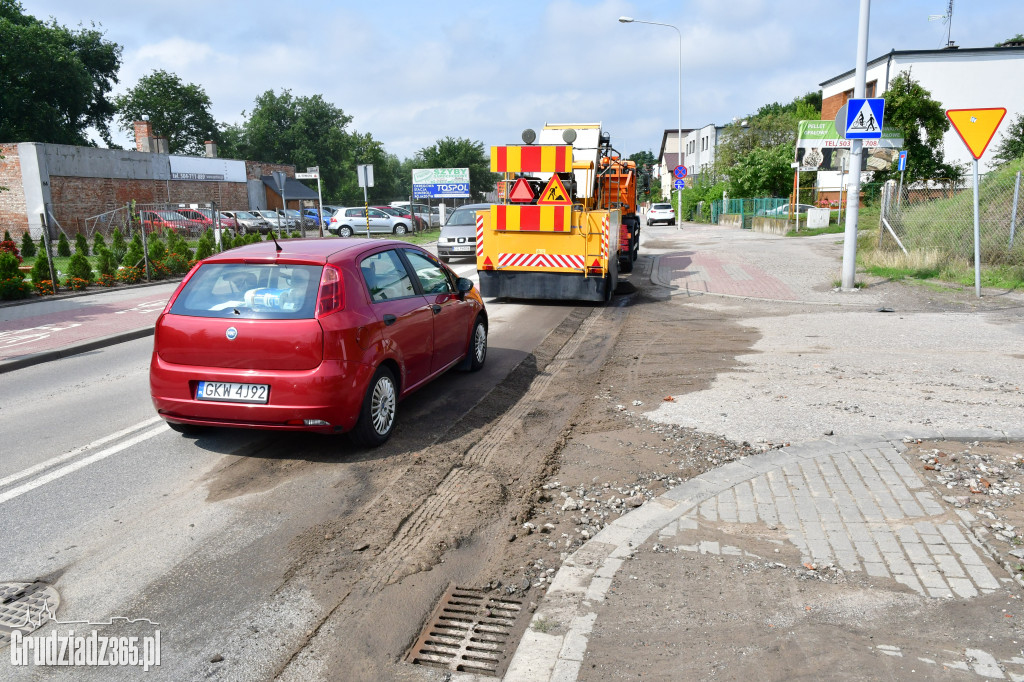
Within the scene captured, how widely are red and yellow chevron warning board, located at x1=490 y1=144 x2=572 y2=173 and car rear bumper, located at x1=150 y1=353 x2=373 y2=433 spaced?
28.1 feet

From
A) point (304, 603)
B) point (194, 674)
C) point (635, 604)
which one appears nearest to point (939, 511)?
point (635, 604)

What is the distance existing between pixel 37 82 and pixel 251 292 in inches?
2350

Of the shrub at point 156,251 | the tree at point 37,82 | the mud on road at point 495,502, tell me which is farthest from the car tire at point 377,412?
the tree at point 37,82

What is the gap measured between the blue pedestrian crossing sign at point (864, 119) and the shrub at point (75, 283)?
16.0m

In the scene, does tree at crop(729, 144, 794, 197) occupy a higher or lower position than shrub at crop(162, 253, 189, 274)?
higher

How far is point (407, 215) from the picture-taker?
40562mm

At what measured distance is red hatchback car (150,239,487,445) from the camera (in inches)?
202

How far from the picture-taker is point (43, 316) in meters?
12.8

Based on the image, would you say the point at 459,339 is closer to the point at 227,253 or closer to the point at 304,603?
the point at 227,253

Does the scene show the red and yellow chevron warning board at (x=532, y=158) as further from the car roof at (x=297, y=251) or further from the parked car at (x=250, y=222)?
the parked car at (x=250, y=222)

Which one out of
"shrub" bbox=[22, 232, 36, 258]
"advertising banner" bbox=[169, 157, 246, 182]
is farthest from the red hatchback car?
"advertising banner" bbox=[169, 157, 246, 182]

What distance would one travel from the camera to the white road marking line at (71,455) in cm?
516

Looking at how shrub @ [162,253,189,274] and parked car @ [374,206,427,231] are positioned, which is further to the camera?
parked car @ [374,206,427,231]

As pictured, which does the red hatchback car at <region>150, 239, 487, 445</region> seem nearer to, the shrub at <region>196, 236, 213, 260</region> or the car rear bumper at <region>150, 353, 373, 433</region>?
the car rear bumper at <region>150, 353, 373, 433</region>
